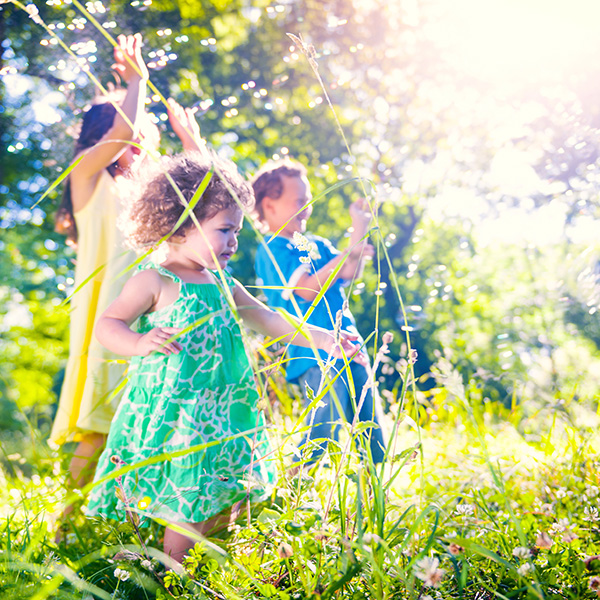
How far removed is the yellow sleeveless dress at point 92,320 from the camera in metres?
2.22

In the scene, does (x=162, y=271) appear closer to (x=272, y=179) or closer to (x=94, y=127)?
(x=94, y=127)

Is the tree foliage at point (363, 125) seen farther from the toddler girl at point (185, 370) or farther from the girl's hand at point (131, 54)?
the toddler girl at point (185, 370)

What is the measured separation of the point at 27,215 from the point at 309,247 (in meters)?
9.39

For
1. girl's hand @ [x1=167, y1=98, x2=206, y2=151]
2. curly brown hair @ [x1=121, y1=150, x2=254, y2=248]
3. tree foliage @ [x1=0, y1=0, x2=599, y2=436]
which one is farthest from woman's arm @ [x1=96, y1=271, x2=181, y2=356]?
tree foliage @ [x1=0, y1=0, x2=599, y2=436]

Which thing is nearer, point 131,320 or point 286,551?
point 286,551

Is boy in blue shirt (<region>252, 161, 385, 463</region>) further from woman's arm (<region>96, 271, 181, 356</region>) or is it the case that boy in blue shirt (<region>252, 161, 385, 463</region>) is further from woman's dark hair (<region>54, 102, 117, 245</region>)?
woman's dark hair (<region>54, 102, 117, 245</region>)

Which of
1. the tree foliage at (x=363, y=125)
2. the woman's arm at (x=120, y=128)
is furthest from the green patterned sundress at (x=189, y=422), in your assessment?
the tree foliage at (x=363, y=125)

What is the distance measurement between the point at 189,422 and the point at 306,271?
0.89 metres

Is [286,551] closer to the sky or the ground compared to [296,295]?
closer to the ground

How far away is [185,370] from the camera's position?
1606mm

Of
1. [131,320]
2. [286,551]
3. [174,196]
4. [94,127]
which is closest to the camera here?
[286,551]

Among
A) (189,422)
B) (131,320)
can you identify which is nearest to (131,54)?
(131,320)

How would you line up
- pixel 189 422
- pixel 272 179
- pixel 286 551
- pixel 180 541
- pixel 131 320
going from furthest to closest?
pixel 272 179 < pixel 131 320 < pixel 189 422 < pixel 180 541 < pixel 286 551

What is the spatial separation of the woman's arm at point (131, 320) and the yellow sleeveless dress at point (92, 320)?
0.54m
